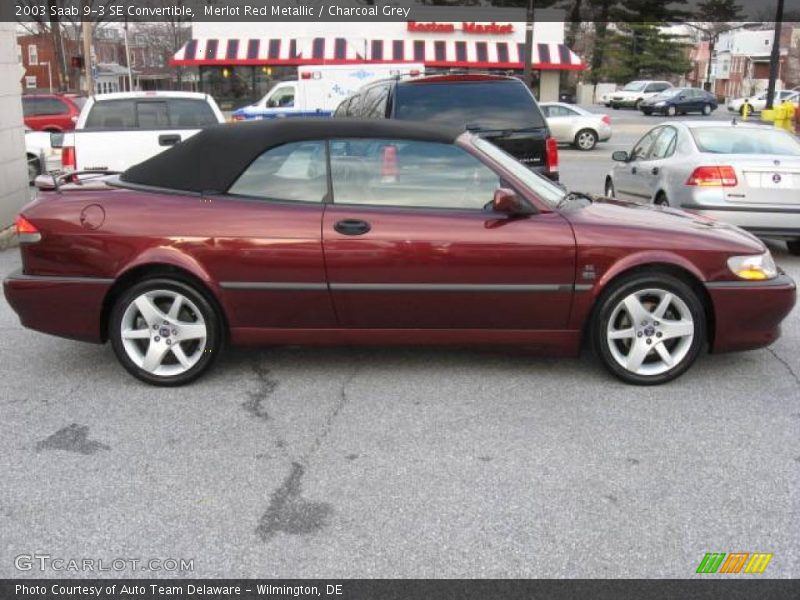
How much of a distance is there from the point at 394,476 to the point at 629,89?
5519 centimetres

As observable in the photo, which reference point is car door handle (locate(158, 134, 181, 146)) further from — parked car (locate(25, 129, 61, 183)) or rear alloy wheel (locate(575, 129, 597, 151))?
rear alloy wheel (locate(575, 129, 597, 151))

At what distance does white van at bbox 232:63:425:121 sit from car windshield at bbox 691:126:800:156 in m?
12.8

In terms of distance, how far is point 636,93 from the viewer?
2096 inches

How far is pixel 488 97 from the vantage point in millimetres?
8383

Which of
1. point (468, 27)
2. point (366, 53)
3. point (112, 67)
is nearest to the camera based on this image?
point (468, 27)

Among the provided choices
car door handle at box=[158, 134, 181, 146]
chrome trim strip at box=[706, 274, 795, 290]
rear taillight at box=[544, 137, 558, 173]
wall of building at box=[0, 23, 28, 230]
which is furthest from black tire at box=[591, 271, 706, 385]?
wall of building at box=[0, 23, 28, 230]

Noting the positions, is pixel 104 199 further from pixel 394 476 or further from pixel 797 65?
pixel 797 65

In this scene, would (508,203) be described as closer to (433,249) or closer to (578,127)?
(433,249)

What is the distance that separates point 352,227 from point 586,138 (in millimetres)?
22189

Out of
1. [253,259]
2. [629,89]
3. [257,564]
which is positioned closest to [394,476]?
[257,564]

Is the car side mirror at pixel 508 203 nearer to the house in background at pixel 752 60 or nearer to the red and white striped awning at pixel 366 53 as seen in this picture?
the red and white striped awning at pixel 366 53

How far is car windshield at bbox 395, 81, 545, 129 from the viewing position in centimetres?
820

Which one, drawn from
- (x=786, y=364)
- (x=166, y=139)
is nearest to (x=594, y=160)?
(x=166, y=139)

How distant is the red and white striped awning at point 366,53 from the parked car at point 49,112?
1259 cm
